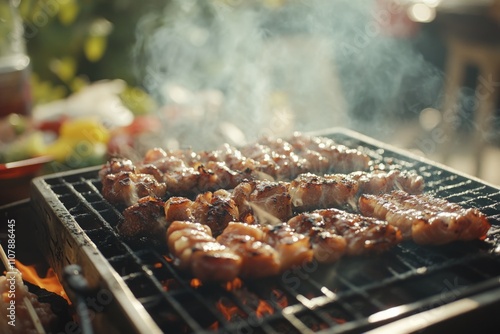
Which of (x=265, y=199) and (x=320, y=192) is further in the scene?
(x=320, y=192)

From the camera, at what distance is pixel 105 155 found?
21.0 ft

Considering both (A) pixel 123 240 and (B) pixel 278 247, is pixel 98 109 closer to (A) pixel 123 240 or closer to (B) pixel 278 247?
(A) pixel 123 240

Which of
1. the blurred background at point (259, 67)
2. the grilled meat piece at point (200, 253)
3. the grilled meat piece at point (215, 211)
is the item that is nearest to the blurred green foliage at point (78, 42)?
the blurred background at point (259, 67)

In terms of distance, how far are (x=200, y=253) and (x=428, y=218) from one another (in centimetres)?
141

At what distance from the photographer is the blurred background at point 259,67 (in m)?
9.47

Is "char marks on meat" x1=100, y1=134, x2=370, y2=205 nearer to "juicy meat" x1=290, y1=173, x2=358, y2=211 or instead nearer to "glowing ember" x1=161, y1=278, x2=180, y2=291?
"juicy meat" x1=290, y1=173, x2=358, y2=211

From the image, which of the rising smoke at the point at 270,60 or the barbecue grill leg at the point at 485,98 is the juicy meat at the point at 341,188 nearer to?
the rising smoke at the point at 270,60

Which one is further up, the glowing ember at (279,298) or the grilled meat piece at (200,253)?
the grilled meat piece at (200,253)

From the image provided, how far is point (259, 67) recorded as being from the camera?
10.9m

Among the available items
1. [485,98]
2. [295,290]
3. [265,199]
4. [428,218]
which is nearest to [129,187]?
[265,199]

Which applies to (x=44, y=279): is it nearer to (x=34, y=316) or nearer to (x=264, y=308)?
(x=34, y=316)

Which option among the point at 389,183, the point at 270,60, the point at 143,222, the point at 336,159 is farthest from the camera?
the point at 270,60

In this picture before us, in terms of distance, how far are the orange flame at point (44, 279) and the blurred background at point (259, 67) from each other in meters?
4.04

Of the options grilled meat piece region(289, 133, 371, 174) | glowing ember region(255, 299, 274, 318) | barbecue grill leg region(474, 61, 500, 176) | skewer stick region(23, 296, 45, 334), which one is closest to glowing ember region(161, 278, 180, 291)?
glowing ember region(255, 299, 274, 318)
